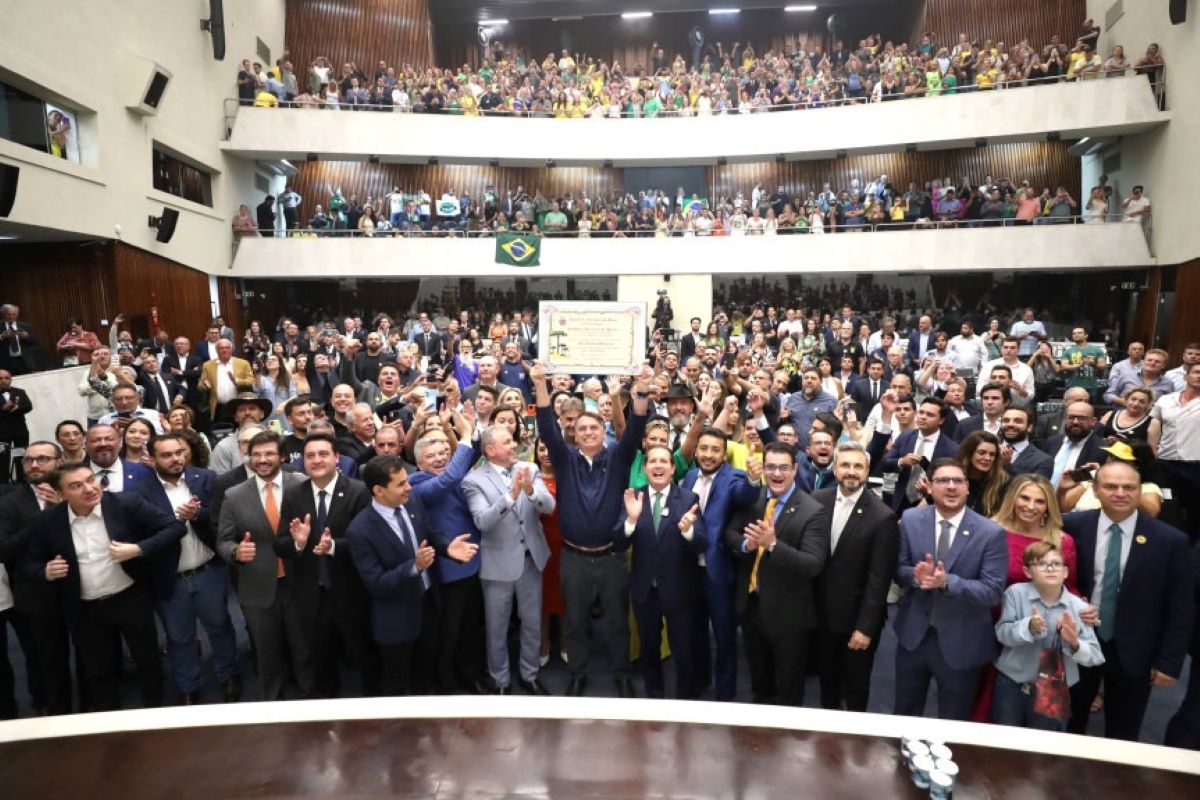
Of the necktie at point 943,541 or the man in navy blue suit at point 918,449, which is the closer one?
the necktie at point 943,541

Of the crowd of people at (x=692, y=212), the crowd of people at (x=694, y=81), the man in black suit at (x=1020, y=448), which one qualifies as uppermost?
the crowd of people at (x=694, y=81)

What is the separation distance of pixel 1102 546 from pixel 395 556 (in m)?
3.29

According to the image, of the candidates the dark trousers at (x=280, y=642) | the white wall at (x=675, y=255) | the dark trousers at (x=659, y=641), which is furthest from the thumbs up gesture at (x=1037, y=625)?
the white wall at (x=675, y=255)

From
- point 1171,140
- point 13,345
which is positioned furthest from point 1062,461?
point 1171,140

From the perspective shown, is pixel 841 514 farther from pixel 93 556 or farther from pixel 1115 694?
pixel 93 556

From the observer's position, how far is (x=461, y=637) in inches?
162

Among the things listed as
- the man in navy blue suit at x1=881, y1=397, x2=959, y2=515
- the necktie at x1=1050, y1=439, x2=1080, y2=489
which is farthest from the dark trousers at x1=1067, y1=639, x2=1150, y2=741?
the necktie at x1=1050, y1=439, x2=1080, y2=489

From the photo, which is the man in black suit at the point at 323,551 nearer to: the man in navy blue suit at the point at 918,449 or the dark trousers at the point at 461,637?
the dark trousers at the point at 461,637

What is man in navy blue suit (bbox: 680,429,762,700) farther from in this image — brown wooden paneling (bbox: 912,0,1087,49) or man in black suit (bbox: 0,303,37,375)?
brown wooden paneling (bbox: 912,0,1087,49)

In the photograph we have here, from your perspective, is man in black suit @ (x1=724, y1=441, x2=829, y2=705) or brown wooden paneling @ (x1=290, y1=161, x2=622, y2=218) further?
brown wooden paneling @ (x1=290, y1=161, x2=622, y2=218)

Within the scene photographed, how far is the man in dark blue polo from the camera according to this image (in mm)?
3896

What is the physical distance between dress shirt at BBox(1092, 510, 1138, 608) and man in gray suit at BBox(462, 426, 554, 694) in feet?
8.67

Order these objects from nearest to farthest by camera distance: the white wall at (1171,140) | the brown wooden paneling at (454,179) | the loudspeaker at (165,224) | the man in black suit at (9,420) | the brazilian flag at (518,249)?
the man in black suit at (9,420) < the white wall at (1171,140) < the loudspeaker at (165,224) < the brazilian flag at (518,249) < the brown wooden paneling at (454,179)

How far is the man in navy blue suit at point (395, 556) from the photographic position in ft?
11.1
